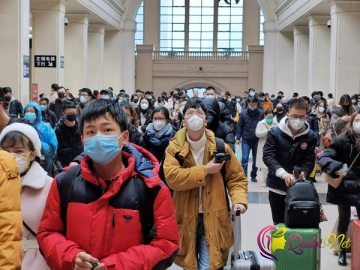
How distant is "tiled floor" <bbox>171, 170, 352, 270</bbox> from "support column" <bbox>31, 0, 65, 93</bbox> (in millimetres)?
9380

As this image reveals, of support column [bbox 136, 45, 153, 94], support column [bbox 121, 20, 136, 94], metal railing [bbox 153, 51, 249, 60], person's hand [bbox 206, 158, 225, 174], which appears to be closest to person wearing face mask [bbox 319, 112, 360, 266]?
person's hand [bbox 206, 158, 225, 174]

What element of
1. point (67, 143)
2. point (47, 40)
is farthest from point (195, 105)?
point (47, 40)

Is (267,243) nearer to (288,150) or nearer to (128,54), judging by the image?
(288,150)

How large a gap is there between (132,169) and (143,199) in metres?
0.14

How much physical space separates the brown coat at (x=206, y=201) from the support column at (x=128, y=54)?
94.9 ft

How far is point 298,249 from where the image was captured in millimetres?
4938

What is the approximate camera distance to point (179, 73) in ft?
123

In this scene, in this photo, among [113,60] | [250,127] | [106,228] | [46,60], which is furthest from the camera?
[113,60]

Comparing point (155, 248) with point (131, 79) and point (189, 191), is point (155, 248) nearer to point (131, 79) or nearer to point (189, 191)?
point (189, 191)

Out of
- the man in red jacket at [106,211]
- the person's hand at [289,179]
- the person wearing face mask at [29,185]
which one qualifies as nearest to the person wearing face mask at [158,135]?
the person's hand at [289,179]

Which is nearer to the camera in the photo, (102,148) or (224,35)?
(102,148)

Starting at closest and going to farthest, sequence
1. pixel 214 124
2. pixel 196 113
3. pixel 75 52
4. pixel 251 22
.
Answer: pixel 196 113 → pixel 214 124 → pixel 75 52 → pixel 251 22

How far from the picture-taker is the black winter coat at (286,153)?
5820 millimetres

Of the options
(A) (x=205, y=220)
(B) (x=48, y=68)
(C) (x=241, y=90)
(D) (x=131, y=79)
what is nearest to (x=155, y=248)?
(A) (x=205, y=220)
